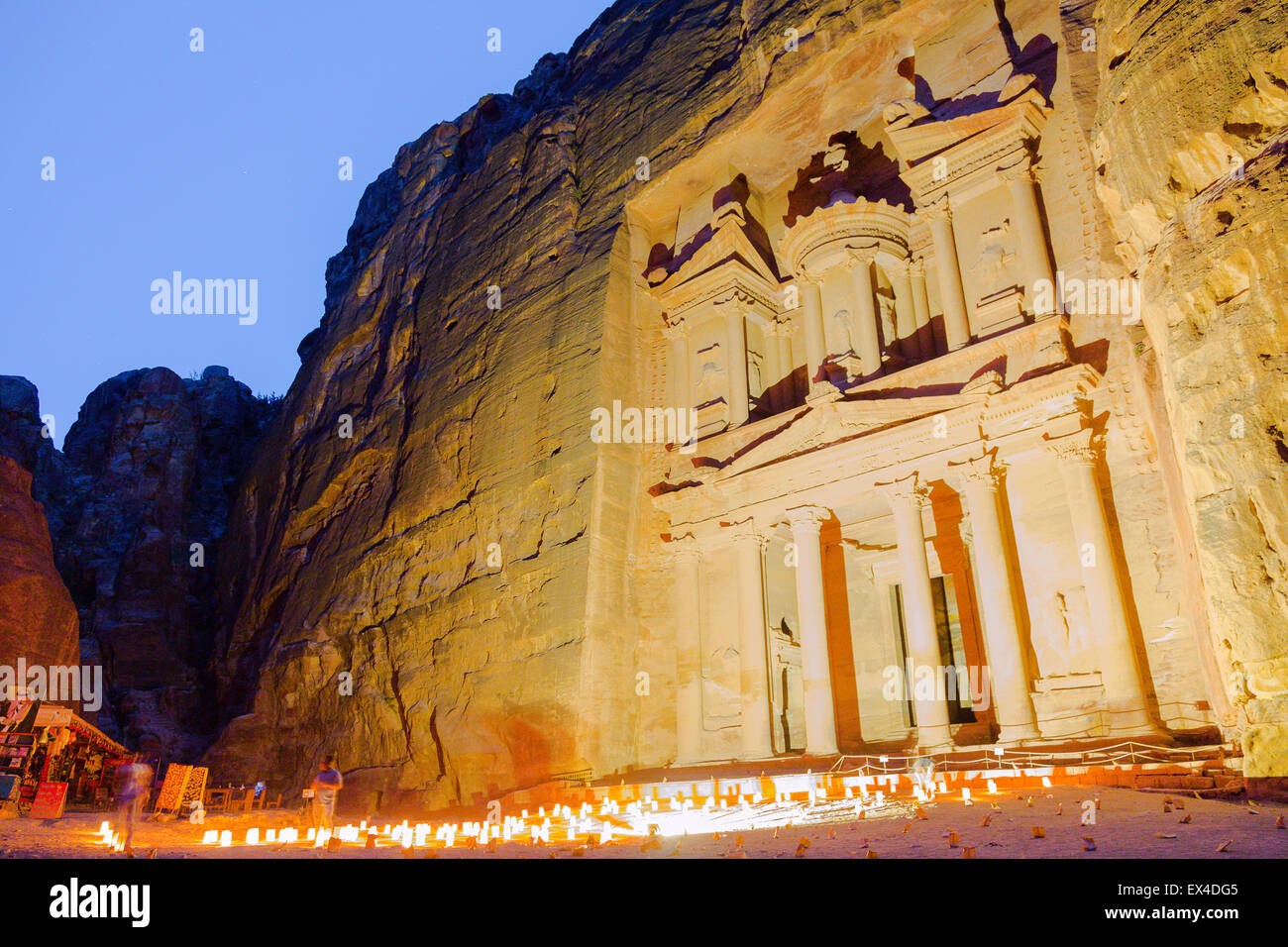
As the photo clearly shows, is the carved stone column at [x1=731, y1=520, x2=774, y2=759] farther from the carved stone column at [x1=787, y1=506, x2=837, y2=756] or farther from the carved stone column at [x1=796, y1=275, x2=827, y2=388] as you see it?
the carved stone column at [x1=796, y1=275, x2=827, y2=388]

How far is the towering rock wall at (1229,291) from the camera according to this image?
8.23 m

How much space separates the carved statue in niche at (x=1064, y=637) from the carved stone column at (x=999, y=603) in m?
0.37

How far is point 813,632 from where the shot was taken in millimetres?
18312

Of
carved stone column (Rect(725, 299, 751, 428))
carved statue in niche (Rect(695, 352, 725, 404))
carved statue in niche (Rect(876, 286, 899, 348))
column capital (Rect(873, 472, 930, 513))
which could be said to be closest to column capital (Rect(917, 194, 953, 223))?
carved statue in niche (Rect(876, 286, 899, 348))

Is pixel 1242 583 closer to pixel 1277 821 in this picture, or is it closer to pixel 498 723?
pixel 1277 821

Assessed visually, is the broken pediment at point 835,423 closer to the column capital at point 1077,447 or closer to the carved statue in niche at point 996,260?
the column capital at point 1077,447

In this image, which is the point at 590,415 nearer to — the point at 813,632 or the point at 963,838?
the point at 813,632

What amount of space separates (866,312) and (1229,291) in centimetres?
1200

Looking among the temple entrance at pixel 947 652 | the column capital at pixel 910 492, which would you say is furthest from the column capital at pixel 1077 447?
the temple entrance at pixel 947 652

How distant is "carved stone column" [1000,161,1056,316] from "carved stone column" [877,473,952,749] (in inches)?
179

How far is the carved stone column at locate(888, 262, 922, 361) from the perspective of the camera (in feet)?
68.8

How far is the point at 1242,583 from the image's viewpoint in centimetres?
845
